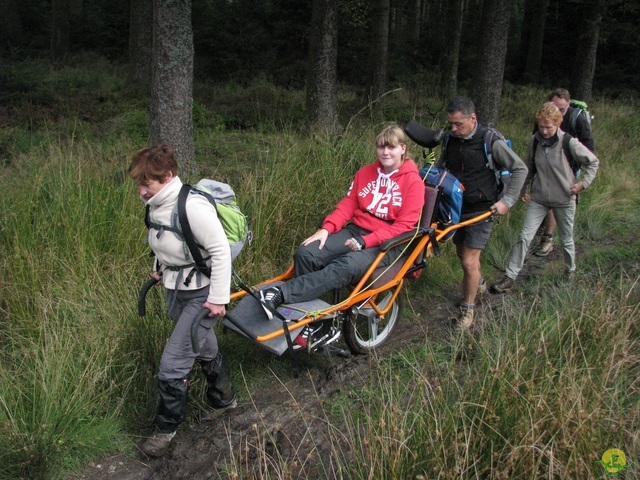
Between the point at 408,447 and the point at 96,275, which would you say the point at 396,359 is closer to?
the point at 408,447

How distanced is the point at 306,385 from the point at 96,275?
1973mm

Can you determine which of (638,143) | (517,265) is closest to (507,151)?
(517,265)

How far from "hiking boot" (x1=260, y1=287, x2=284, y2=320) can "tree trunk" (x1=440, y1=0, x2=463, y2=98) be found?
14.1 metres

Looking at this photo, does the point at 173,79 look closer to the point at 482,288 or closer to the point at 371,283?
the point at 371,283

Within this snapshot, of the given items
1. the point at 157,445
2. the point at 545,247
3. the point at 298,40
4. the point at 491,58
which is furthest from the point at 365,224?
the point at 298,40

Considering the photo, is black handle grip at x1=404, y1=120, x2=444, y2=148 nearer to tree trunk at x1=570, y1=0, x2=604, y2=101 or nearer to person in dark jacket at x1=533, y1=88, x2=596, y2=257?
person in dark jacket at x1=533, y1=88, x2=596, y2=257

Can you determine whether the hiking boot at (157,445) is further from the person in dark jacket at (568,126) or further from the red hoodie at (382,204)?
the person in dark jacket at (568,126)

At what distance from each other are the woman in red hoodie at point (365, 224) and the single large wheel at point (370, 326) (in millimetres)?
387

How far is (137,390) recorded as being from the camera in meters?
4.05

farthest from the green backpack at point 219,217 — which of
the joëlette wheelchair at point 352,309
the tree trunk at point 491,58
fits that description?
the tree trunk at point 491,58

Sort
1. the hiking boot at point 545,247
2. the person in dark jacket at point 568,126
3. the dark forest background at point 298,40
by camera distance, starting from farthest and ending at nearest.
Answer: the dark forest background at point 298,40 < the hiking boot at point 545,247 < the person in dark jacket at point 568,126

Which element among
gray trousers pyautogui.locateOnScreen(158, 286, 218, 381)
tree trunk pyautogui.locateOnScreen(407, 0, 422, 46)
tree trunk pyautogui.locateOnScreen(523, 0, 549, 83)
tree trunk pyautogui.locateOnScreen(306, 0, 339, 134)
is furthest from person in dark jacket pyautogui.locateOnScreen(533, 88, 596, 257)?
tree trunk pyautogui.locateOnScreen(523, 0, 549, 83)

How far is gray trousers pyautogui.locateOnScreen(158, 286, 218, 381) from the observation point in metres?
3.52

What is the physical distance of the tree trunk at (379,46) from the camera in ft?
48.2
